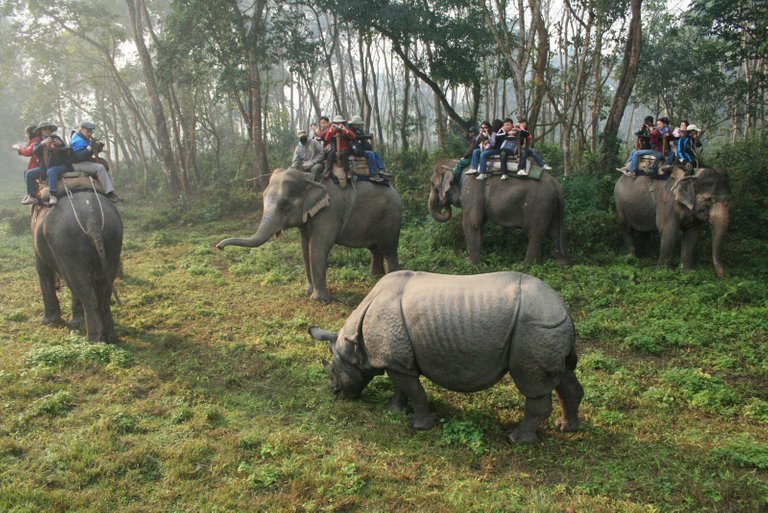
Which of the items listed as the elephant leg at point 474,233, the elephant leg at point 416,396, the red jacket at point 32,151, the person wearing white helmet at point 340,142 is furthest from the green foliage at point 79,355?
the elephant leg at point 474,233

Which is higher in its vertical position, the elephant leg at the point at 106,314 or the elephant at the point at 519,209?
the elephant at the point at 519,209

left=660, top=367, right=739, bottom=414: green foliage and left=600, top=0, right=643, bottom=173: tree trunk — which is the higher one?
left=600, top=0, right=643, bottom=173: tree trunk

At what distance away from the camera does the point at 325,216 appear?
384 inches

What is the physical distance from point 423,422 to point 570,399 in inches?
53.9

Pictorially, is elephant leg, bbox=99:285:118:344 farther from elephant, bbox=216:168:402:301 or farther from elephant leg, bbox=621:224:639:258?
elephant leg, bbox=621:224:639:258

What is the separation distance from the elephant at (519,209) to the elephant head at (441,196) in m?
0.29

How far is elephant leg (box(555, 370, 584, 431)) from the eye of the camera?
16.9 ft

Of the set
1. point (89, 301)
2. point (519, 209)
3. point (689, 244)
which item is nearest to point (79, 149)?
point (89, 301)

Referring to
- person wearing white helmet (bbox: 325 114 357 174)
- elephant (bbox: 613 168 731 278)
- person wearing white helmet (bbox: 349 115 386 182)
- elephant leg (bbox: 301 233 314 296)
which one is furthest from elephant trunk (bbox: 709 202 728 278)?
elephant leg (bbox: 301 233 314 296)

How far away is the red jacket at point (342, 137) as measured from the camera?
9977 mm

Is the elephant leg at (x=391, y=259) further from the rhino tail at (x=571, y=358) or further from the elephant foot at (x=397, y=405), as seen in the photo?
the rhino tail at (x=571, y=358)

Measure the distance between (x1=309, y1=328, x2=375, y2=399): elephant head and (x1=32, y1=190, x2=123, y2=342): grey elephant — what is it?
3675mm

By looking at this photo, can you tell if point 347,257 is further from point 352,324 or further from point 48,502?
point 48,502

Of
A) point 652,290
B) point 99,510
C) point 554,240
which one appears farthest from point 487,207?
point 99,510
